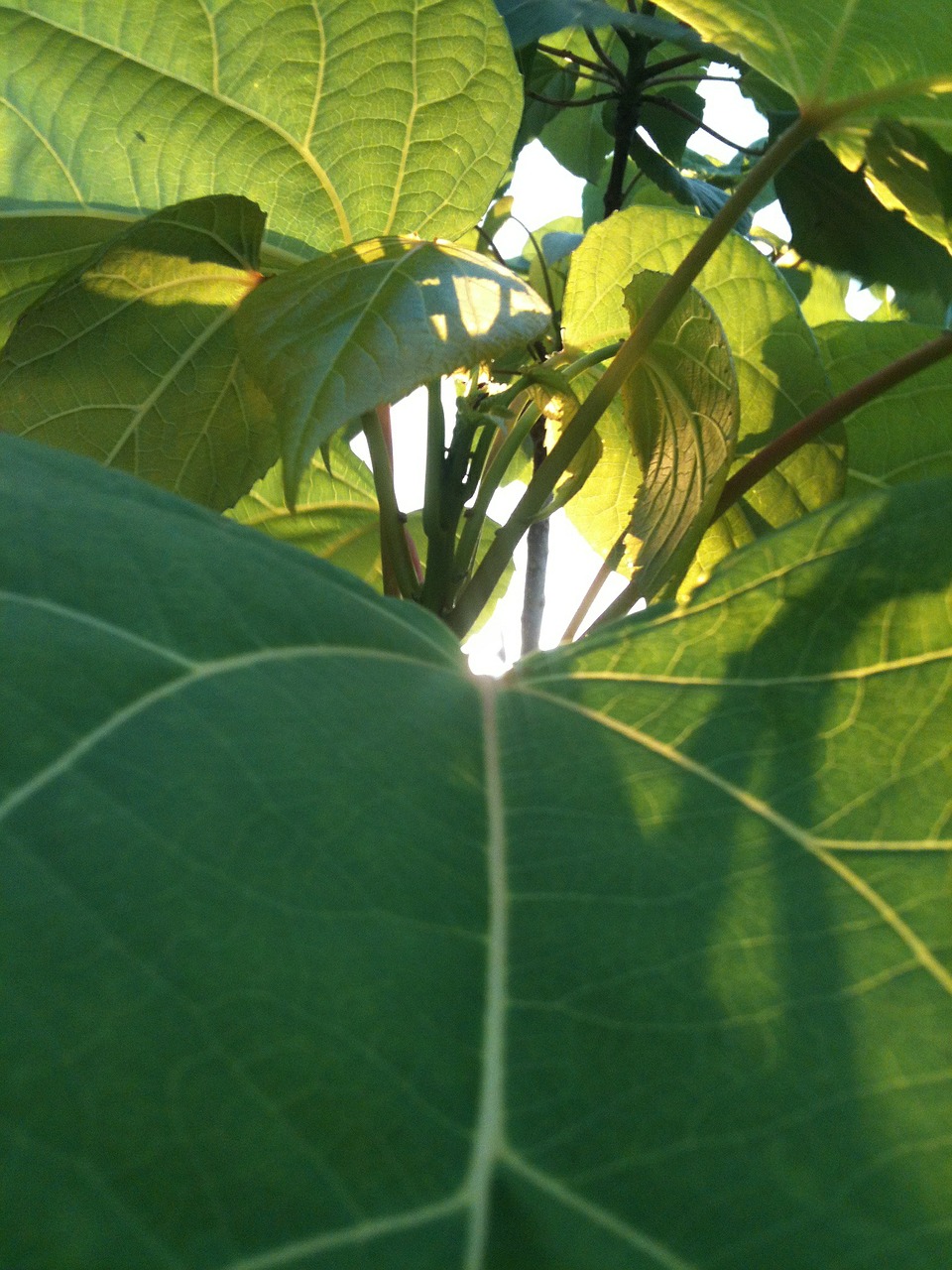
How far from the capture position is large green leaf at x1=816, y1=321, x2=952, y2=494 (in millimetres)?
781

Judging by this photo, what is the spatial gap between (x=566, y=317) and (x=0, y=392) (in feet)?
1.16

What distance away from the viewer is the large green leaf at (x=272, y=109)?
2.10ft

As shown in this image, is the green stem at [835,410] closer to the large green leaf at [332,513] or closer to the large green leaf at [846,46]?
the large green leaf at [846,46]

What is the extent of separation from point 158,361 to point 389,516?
187mm

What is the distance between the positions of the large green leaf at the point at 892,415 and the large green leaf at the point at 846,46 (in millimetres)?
210

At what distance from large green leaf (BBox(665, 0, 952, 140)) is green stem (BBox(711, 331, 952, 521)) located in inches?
4.8

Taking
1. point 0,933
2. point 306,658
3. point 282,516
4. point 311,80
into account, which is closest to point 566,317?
point 311,80

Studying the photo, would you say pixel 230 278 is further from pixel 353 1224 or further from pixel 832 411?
pixel 353 1224

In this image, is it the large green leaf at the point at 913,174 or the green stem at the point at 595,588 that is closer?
the large green leaf at the point at 913,174

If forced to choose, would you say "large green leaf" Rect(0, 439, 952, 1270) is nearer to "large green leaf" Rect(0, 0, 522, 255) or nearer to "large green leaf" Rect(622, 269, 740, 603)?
"large green leaf" Rect(622, 269, 740, 603)

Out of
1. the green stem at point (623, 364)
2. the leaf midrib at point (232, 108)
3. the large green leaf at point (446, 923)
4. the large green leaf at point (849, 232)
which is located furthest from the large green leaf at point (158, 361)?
the large green leaf at point (849, 232)

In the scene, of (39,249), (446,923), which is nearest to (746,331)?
(39,249)

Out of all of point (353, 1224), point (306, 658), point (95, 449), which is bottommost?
point (353, 1224)

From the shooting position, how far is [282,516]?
97 centimetres
